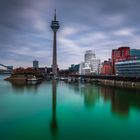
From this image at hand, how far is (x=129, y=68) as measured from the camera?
98.5m

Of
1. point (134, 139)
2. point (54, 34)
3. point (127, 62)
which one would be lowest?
point (134, 139)

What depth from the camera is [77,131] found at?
17.6 metres

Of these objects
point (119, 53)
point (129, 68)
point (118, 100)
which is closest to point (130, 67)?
point (129, 68)

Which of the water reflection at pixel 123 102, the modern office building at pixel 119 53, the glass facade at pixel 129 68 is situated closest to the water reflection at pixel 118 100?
the water reflection at pixel 123 102

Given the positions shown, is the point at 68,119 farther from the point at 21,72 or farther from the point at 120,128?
the point at 21,72

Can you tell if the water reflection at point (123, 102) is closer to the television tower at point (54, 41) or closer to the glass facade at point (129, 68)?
the glass facade at point (129, 68)

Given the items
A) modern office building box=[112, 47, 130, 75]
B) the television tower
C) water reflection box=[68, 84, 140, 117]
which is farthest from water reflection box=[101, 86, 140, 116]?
the television tower

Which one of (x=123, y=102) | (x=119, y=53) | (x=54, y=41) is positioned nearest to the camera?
(x=123, y=102)

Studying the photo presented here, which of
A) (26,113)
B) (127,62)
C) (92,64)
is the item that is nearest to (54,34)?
(92,64)

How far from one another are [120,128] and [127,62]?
3374 inches

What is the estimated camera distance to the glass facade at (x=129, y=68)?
3580 inches

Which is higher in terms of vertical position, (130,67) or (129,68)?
(130,67)

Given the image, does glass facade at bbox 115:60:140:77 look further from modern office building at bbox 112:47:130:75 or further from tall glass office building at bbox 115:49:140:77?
modern office building at bbox 112:47:130:75

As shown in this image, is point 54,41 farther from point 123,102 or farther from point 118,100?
point 123,102
